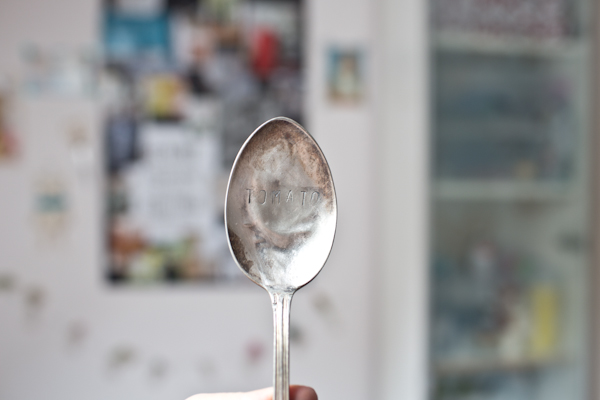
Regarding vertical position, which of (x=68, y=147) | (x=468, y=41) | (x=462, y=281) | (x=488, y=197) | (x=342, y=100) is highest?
(x=468, y=41)

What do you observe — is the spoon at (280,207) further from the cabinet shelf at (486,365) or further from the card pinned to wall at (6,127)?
the card pinned to wall at (6,127)

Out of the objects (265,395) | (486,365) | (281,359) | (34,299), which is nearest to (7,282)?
(34,299)

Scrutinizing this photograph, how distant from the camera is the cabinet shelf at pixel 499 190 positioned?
4.05ft

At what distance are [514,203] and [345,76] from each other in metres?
0.64

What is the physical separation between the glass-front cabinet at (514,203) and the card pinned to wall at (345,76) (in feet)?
1.02

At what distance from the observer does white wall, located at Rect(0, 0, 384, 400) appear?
128cm

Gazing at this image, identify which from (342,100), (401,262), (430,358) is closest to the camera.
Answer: (430,358)

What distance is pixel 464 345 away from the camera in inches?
50.0

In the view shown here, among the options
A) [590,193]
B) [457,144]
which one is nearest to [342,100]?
[457,144]

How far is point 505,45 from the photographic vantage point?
128 cm

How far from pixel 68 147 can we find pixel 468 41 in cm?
116

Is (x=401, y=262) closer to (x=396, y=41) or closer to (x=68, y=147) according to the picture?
(x=396, y=41)

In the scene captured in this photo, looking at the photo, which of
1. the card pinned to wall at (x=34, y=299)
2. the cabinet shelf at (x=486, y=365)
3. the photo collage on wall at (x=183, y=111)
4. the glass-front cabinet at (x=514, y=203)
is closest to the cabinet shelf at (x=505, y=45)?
the glass-front cabinet at (x=514, y=203)

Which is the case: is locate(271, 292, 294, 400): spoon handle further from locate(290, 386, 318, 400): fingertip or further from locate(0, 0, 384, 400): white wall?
locate(0, 0, 384, 400): white wall
